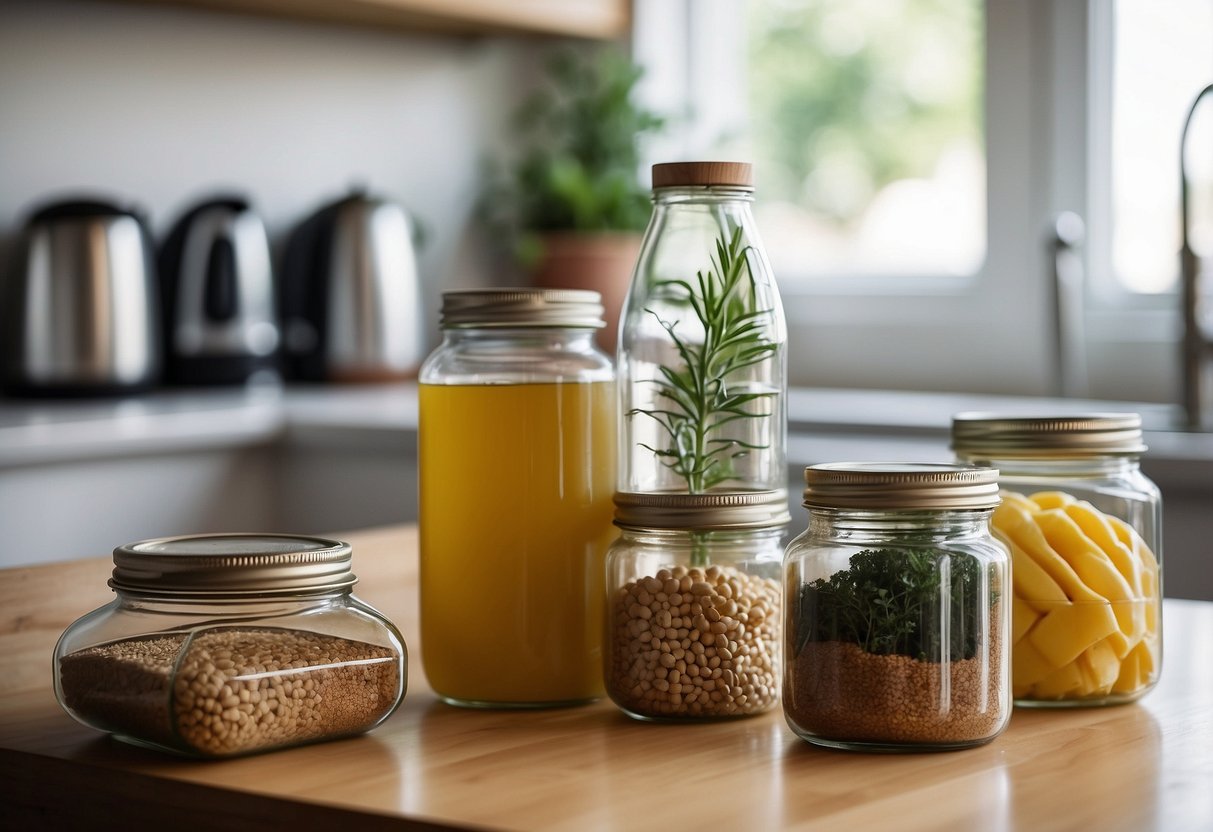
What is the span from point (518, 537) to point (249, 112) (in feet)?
6.82

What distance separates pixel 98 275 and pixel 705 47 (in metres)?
1.36

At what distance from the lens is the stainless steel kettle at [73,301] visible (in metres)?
2.14

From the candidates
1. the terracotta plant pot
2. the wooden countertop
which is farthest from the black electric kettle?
the wooden countertop

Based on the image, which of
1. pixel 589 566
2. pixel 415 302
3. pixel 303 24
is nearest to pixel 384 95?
pixel 303 24

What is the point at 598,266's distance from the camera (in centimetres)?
276

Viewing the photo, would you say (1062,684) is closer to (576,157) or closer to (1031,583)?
(1031,583)

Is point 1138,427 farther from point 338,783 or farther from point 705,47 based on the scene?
point 705,47

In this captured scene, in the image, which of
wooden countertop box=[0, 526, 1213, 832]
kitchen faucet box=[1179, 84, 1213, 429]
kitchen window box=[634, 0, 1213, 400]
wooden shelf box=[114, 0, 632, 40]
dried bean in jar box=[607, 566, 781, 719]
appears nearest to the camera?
wooden countertop box=[0, 526, 1213, 832]

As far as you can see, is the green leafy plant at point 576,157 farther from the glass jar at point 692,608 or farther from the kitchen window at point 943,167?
the glass jar at point 692,608

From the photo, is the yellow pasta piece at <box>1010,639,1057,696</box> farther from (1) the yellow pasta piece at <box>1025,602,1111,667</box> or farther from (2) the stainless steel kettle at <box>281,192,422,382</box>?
(2) the stainless steel kettle at <box>281,192,422,382</box>

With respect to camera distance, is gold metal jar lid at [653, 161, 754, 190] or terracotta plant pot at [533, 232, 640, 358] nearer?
gold metal jar lid at [653, 161, 754, 190]

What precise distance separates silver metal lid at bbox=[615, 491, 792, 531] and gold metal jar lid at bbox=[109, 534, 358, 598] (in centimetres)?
14

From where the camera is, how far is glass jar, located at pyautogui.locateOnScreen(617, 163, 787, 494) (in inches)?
29.9

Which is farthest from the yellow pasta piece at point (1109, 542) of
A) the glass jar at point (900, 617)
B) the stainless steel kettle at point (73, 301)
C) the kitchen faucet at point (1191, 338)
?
→ the stainless steel kettle at point (73, 301)
